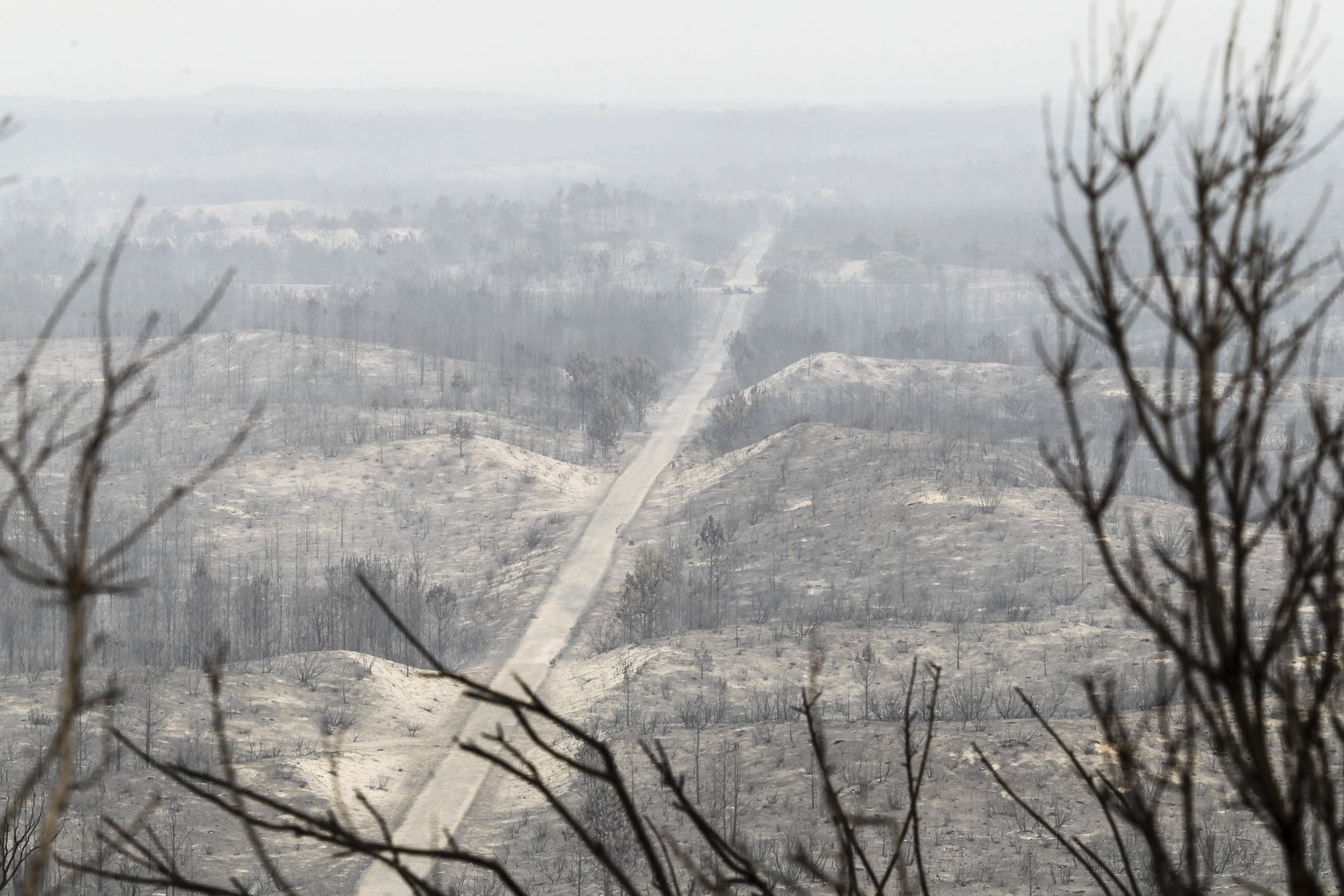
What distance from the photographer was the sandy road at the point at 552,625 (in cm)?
1752

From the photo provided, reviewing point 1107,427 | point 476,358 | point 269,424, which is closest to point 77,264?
point 476,358

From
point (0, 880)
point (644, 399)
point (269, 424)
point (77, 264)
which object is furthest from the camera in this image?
point (77, 264)

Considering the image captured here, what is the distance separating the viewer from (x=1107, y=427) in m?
52.4

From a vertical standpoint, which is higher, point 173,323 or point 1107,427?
point 173,323

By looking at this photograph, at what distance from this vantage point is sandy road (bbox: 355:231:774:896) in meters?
17.5

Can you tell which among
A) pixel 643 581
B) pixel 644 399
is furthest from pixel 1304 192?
pixel 643 581

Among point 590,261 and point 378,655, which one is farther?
point 590,261

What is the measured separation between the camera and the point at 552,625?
94.8 feet

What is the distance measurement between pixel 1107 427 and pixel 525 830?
41299 mm

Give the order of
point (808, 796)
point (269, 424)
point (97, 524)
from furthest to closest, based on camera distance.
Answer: point (269, 424) < point (97, 524) < point (808, 796)

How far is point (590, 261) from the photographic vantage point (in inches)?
4193

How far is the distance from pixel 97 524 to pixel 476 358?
98.0ft

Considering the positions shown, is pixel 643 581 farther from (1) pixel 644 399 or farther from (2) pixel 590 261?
(2) pixel 590 261

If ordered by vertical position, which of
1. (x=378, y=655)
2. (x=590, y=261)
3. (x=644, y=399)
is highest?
(x=590, y=261)
